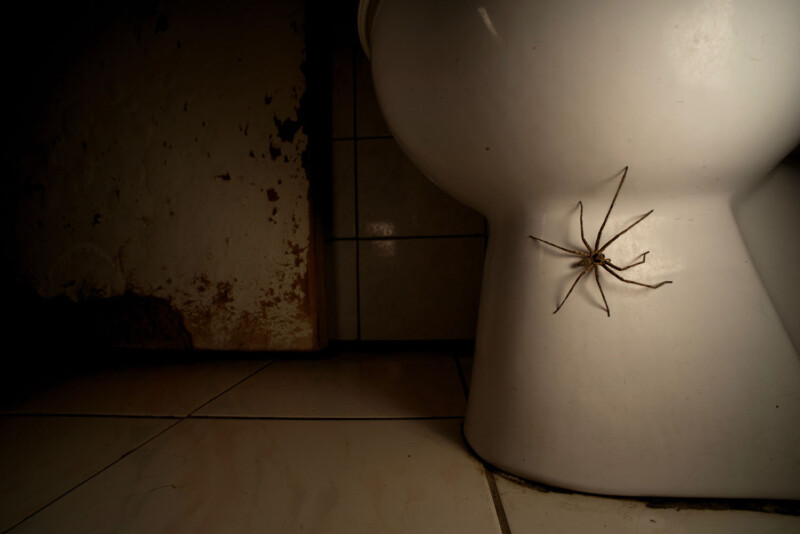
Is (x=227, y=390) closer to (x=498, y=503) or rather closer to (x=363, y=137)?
(x=498, y=503)

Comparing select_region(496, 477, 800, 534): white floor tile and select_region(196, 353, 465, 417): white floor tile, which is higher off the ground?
select_region(496, 477, 800, 534): white floor tile

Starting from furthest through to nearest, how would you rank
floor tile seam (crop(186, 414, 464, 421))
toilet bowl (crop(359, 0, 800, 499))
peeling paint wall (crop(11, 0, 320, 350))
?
peeling paint wall (crop(11, 0, 320, 350)) < floor tile seam (crop(186, 414, 464, 421)) < toilet bowl (crop(359, 0, 800, 499))

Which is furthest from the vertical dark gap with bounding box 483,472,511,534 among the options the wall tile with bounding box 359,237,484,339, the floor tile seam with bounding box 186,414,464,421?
the wall tile with bounding box 359,237,484,339

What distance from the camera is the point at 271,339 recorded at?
0.87 meters

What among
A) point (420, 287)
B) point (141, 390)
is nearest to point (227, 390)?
point (141, 390)

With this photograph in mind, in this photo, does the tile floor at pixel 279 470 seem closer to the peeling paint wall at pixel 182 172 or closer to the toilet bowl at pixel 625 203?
the toilet bowl at pixel 625 203

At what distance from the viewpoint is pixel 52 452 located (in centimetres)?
50

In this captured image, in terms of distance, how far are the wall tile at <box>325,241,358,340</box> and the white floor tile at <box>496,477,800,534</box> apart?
0.64 meters

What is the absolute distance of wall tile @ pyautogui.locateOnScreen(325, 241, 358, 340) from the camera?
968 millimetres

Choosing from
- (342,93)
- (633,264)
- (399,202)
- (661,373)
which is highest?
(342,93)

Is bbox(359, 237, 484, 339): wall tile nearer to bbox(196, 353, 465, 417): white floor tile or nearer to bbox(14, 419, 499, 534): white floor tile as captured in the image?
bbox(196, 353, 465, 417): white floor tile

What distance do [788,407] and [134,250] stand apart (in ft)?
3.76

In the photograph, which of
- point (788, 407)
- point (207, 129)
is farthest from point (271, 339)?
point (788, 407)

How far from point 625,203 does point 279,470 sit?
0.48 meters
